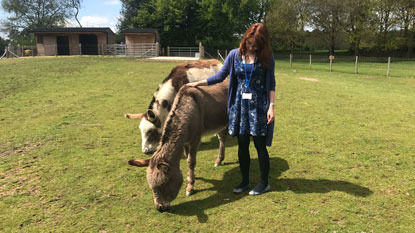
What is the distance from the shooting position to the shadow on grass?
4.12 metres

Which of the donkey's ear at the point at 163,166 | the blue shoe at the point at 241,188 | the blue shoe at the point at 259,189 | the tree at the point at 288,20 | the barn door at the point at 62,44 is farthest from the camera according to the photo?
the tree at the point at 288,20

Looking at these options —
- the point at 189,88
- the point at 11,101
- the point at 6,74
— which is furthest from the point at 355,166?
the point at 6,74

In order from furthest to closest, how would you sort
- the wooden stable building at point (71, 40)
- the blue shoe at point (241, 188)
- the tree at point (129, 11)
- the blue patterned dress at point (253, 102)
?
the tree at point (129, 11) → the wooden stable building at point (71, 40) → the blue shoe at point (241, 188) → the blue patterned dress at point (253, 102)

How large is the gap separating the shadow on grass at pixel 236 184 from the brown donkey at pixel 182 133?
1.04ft

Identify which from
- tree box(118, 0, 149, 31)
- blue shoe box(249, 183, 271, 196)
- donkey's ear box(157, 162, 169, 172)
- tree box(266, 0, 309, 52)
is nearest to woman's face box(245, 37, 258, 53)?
donkey's ear box(157, 162, 169, 172)

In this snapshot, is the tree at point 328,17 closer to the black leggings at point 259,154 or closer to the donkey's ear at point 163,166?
the black leggings at point 259,154

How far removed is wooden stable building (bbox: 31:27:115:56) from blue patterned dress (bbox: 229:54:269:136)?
124 ft

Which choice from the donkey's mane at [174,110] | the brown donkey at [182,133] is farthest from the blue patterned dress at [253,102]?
the donkey's mane at [174,110]

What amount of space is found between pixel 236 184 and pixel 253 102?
166 centimetres

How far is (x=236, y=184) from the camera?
16.1 ft

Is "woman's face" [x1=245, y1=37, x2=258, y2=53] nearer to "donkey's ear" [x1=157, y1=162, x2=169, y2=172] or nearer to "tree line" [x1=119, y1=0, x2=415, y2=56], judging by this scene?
"donkey's ear" [x1=157, y1=162, x2=169, y2=172]

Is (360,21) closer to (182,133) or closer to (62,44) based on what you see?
(62,44)

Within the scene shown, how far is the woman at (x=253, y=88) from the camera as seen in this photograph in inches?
155

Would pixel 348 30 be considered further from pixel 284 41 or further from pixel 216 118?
pixel 216 118
